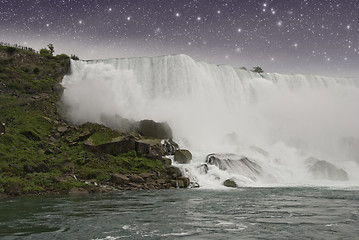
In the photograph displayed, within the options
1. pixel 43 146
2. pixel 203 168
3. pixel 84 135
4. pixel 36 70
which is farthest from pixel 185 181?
pixel 36 70

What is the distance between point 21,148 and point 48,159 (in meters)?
2.99

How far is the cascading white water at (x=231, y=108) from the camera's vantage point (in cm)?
4381

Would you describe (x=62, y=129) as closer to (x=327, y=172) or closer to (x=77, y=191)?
(x=77, y=191)

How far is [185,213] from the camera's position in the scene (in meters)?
15.3

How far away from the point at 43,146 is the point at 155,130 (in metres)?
13.5

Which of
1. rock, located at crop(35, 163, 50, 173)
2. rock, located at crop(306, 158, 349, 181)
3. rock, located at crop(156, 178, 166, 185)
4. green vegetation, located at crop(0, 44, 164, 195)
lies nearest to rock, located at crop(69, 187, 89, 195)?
green vegetation, located at crop(0, 44, 164, 195)

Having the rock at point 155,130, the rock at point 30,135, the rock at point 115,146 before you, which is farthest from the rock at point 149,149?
the rock at point 30,135

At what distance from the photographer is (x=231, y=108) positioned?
5847cm

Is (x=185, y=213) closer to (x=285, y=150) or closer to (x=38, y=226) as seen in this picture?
(x=38, y=226)

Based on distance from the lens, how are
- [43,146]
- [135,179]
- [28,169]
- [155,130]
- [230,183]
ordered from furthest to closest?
1. [155,130]
2. [43,146]
3. [230,183]
4. [135,179]
5. [28,169]

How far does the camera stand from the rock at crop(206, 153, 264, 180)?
34.1 metres

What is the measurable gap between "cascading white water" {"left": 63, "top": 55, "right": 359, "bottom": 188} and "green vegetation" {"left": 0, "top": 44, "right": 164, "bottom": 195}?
377 centimetres

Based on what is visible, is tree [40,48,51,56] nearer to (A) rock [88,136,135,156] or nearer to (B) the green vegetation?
(B) the green vegetation

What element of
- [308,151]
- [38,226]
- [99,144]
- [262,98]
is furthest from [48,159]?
[262,98]
